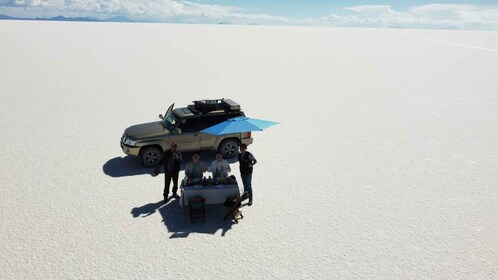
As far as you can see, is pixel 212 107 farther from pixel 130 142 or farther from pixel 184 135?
pixel 130 142

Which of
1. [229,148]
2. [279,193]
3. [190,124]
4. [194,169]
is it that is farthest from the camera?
[229,148]

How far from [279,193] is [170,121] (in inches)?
177

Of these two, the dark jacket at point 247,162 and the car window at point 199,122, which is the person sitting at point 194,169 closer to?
the dark jacket at point 247,162

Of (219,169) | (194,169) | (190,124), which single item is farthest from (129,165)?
(219,169)

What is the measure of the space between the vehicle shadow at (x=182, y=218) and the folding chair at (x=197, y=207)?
172 mm

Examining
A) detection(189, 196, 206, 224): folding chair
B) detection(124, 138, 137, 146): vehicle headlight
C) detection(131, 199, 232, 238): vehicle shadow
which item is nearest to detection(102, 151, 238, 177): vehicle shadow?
detection(124, 138, 137, 146): vehicle headlight

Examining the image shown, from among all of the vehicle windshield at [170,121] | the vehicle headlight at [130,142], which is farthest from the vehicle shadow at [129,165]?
the vehicle windshield at [170,121]

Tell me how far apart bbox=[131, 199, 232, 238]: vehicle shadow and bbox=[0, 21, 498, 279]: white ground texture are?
0.05 metres

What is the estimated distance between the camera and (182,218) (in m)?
9.05

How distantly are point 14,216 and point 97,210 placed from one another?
72.6 inches

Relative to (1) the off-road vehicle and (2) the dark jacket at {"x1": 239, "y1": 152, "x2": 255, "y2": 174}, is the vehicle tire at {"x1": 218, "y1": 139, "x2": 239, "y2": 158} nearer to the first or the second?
(1) the off-road vehicle

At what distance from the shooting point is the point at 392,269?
7328 millimetres

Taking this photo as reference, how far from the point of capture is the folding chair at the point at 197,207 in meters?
8.65

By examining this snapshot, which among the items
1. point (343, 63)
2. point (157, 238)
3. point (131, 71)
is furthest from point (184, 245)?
point (343, 63)
